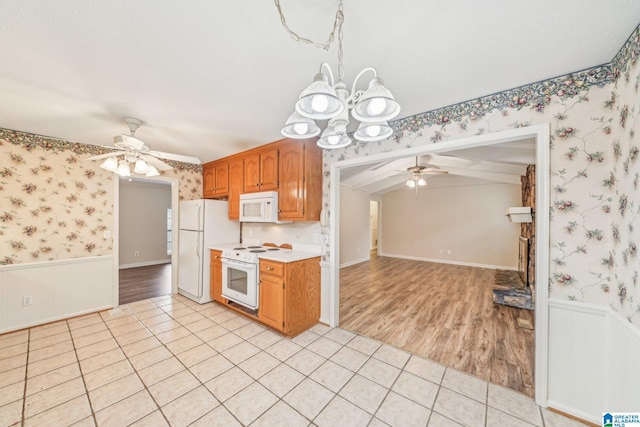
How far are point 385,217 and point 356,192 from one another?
180 centimetres

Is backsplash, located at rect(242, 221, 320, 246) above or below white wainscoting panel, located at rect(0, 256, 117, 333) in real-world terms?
above

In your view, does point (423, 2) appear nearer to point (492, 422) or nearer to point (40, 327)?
point (492, 422)

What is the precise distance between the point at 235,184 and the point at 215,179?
25.6 inches

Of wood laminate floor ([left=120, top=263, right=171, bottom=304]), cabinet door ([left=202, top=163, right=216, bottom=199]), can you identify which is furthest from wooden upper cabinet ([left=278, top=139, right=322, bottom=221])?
wood laminate floor ([left=120, top=263, right=171, bottom=304])

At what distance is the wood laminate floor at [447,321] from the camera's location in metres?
2.21

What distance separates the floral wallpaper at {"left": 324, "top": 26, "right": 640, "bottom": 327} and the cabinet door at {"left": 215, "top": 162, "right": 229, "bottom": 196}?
3610 mm

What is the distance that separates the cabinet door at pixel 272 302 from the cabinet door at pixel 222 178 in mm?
1806

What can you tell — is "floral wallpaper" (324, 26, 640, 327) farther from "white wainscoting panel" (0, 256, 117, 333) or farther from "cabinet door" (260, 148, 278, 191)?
"white wainscoting panel" (0, 256, 117, 333)

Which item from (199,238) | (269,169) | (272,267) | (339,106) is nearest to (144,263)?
(199,238)

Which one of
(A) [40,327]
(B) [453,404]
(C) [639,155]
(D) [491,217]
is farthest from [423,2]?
(D) [491,217]

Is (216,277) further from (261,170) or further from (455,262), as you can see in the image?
(455,262)

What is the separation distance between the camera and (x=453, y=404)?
5.66ft

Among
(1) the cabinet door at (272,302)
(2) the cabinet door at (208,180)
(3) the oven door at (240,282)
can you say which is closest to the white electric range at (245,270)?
(3) the oven door at (240,282)

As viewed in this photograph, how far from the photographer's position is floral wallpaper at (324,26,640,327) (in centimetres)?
135
